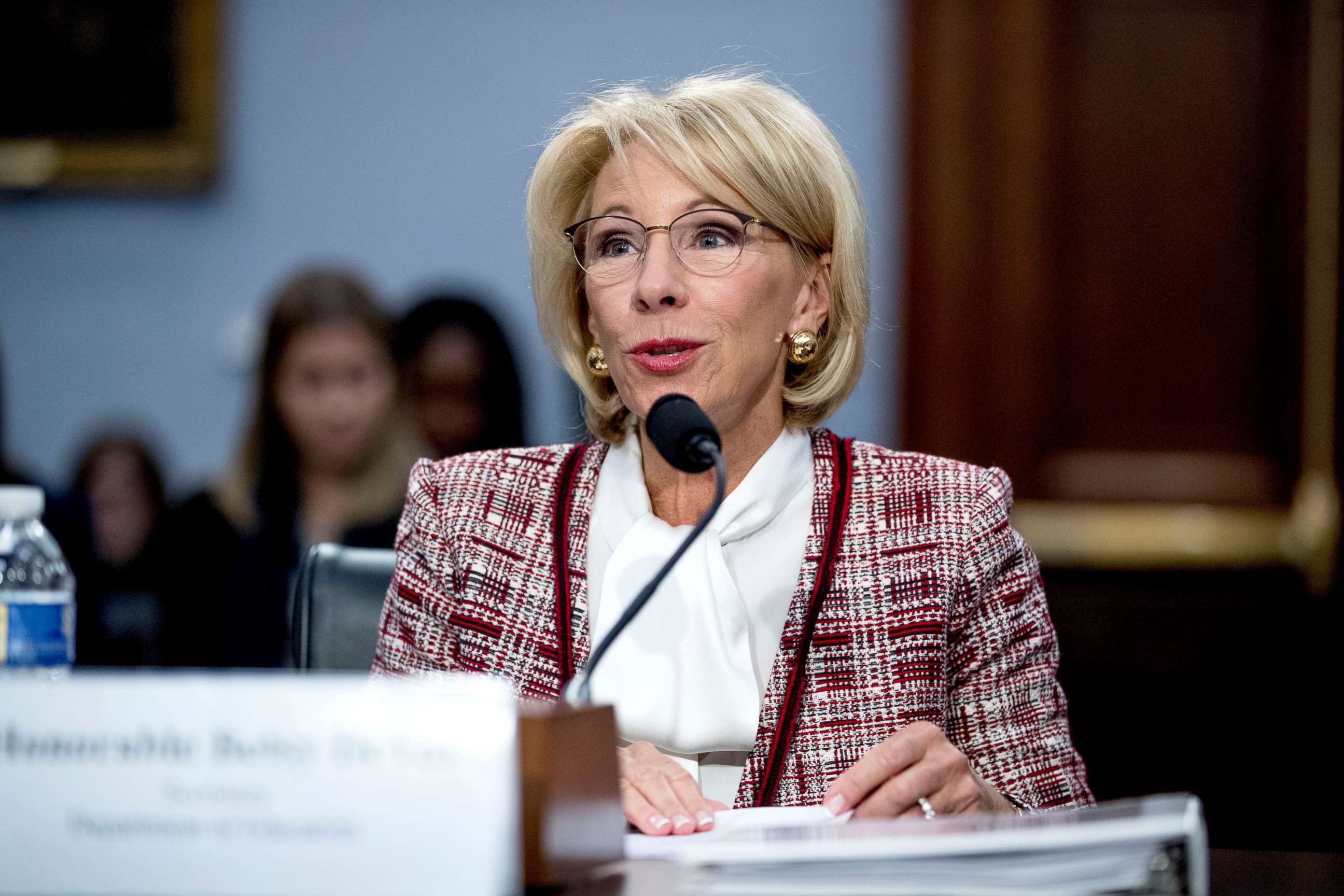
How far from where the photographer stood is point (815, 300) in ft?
5.23

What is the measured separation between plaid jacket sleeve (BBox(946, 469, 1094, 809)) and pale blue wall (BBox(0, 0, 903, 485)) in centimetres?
177

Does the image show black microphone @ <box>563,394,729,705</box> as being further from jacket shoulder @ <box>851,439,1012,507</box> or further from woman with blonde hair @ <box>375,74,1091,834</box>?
jacket shoulder @ <box>851,439,1012,507</box>

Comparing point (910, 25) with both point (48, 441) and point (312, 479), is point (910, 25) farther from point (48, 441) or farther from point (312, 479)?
point (48, 441)

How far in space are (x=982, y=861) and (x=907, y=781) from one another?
0.90ft

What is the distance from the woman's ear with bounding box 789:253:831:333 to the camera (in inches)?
61.8

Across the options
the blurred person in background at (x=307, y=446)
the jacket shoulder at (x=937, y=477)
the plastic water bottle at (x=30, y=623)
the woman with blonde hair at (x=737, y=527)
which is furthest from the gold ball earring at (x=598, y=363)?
the blurred person in background at (x=307, y=446)

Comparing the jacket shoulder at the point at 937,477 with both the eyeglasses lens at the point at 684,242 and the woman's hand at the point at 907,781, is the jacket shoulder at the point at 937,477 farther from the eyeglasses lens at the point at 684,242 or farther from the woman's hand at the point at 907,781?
the woman's hand at the point at 907,781

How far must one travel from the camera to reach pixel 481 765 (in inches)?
27.7

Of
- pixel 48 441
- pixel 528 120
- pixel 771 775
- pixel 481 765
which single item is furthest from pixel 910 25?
pixel 481 765

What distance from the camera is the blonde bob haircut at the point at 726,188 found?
4.83 ft

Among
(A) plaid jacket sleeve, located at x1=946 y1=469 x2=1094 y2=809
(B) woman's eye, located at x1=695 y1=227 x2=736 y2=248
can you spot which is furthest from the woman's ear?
(A) plaid jacket sleeve, located at x1=946 y1=469 x2=1094 y2=809

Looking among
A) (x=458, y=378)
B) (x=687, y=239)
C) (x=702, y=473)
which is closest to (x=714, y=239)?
A: (x=687, y=239)

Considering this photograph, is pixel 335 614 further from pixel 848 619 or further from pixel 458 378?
pixel 458 378

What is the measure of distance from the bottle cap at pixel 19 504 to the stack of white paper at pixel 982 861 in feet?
2.11
